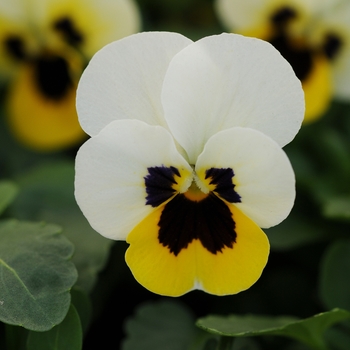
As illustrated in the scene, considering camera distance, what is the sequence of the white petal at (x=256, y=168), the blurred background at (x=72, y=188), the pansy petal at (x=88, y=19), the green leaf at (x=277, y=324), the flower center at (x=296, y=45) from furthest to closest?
the flower center at (x=296, y=45) → the pansy petal at (x=88, y=19) → the blurred background at (x=72, y=188) → the green leaf at (x=277, y=324) → the white petal at (x=256, y=168)

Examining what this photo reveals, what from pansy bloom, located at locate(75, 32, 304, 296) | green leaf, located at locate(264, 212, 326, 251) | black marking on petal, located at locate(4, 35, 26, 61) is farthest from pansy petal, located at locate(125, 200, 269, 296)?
black marking on petal, located at locate(4, 35, 26, 61)

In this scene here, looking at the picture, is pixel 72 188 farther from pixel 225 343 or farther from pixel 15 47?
pixel 225 343

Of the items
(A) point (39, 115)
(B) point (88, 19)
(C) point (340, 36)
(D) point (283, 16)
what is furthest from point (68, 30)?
(C) point (340, 36)

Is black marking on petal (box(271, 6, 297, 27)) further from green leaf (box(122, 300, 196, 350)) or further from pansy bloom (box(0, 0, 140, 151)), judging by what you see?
green leaf (box(122, 300, 196, 350))

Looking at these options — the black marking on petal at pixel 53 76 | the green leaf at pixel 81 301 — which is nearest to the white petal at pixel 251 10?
the black marking on petal at pixel 53 76

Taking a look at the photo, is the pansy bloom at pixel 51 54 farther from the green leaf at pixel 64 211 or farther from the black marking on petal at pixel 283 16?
the black marking on petal at pixel 283 16
